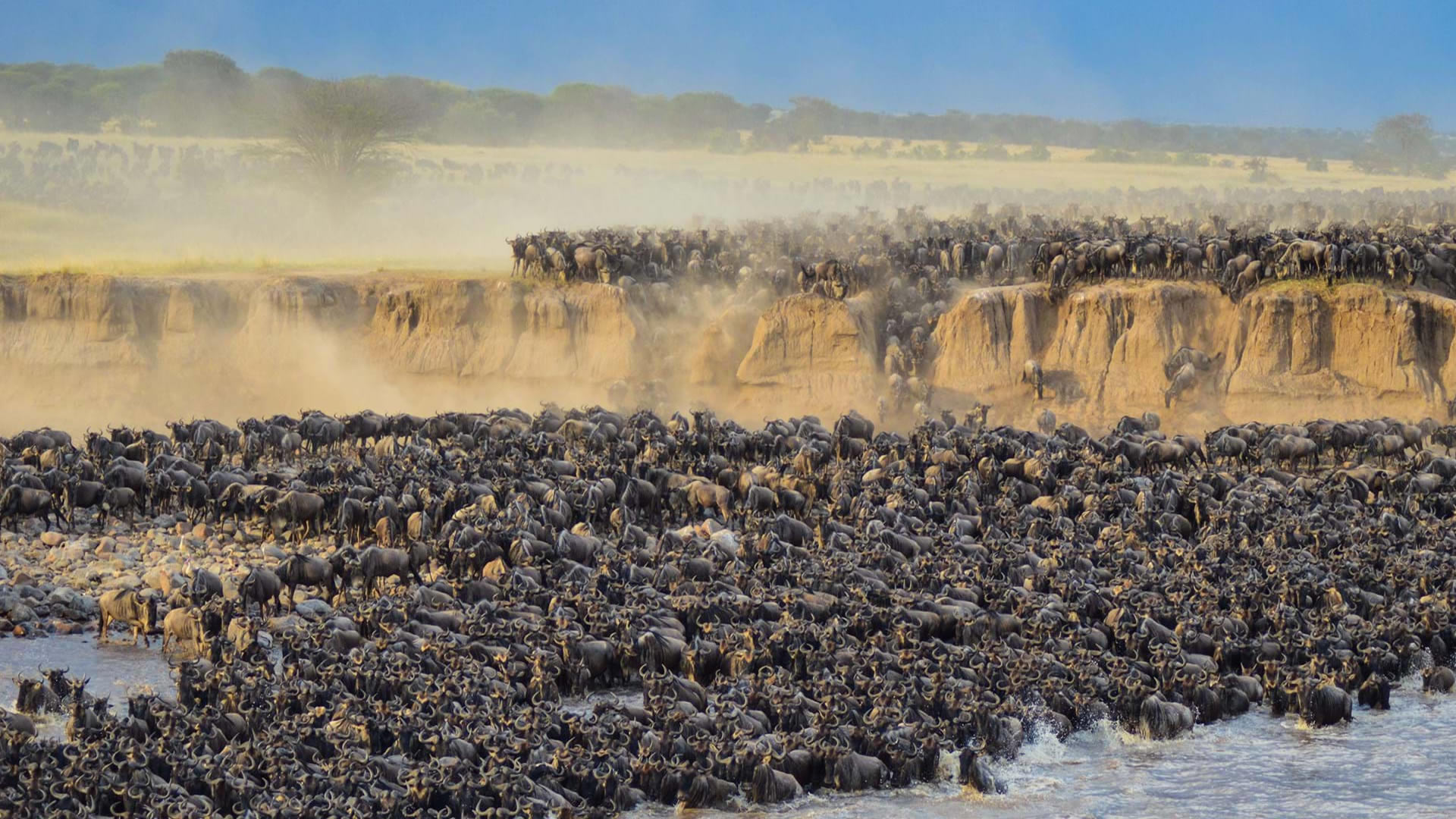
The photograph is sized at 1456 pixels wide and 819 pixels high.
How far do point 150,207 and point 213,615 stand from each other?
61.9 metres

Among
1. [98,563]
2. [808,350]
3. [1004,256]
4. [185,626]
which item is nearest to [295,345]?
[808,350]

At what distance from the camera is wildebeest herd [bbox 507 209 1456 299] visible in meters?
37.0

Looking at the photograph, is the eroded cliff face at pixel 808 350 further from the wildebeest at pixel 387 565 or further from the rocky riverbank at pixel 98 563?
the wildebeest at pixel 387 565

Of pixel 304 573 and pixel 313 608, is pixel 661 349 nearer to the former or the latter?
pixel 304 573

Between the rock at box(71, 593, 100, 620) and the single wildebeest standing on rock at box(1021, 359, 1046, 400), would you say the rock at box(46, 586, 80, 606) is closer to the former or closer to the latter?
the rock at box(71, 593, 100, 620)

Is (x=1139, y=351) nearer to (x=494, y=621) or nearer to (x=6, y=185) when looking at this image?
(x=494, y=621)

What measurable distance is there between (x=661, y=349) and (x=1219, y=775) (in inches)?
931

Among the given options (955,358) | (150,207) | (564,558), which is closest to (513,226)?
(150,207)

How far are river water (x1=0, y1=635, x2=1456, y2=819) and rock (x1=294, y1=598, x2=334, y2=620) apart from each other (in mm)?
2275

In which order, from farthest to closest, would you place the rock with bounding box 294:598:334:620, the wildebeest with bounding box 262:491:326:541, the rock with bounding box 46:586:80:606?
the wildebeest with bounding box 262:491:326:541 < the rock with bounding box 46:586:80:606 < the rock with bounding box 294:598:334:620

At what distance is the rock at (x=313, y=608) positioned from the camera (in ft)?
70.9

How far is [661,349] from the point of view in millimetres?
39562

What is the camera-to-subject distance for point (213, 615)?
2053cm

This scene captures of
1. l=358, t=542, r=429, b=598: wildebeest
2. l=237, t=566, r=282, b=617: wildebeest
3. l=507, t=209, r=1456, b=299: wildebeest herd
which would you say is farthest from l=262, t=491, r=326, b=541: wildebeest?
l=507, t=209, r=1456, b=299: wildebeest herd
